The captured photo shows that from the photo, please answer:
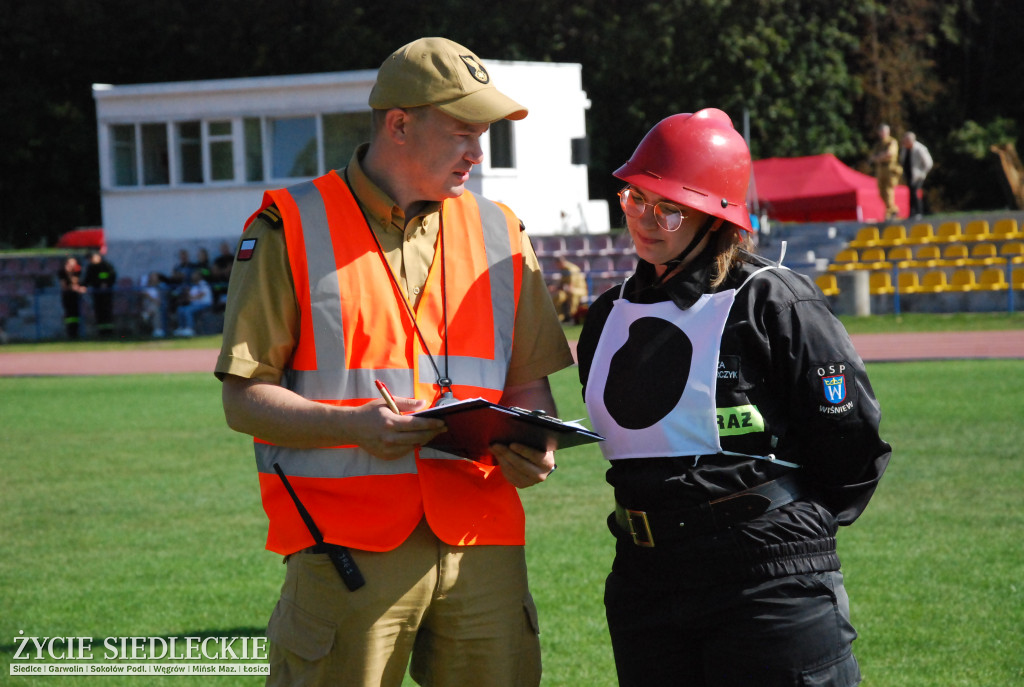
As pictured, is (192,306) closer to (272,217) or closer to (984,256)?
(984,256)

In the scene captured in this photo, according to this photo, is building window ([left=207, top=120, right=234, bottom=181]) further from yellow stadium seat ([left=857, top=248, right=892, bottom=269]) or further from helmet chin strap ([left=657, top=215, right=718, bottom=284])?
helmet chin strap ([left=657, top=215, right=718, bottom=284])

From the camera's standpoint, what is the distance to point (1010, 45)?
4928 centimetres

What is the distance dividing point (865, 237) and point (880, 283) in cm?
235

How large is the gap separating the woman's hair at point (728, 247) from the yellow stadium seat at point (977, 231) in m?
25.9

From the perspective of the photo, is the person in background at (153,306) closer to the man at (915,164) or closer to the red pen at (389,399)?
the man at (915,164)

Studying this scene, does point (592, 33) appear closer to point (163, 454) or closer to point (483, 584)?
point (163, 454)

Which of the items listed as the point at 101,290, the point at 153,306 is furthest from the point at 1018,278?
the point at 101,290

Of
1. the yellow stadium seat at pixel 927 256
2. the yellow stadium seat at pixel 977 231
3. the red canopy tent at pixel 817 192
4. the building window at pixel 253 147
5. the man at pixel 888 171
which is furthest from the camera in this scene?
the building window at pixel 253 147

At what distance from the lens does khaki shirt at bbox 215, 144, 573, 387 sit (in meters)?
3.16

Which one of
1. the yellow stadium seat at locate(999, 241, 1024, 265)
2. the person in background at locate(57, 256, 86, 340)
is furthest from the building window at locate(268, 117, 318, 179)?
the yellow stadium seat at locate(999, 241, 1024, 265)

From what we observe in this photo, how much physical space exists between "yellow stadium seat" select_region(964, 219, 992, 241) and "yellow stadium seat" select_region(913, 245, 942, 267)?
794mm

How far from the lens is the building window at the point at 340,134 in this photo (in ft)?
105

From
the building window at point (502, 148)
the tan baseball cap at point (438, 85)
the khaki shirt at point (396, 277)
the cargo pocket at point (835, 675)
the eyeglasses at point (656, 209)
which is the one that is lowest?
the cargo pocket at point (835, 675)

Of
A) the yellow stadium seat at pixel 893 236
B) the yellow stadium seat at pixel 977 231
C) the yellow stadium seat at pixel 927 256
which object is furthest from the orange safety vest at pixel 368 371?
the yellow stadium seat at pixel 893 236
